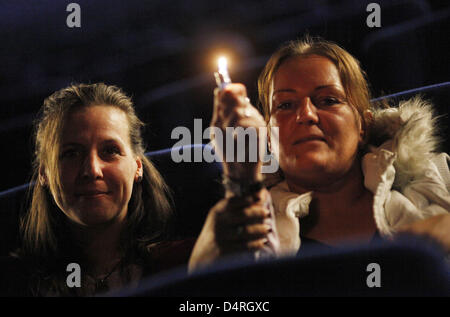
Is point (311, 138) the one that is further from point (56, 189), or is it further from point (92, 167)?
point (56, 189)

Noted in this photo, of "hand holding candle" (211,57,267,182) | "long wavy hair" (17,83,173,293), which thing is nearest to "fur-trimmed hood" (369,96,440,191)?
"hand holding candle" (211,57,267,182)

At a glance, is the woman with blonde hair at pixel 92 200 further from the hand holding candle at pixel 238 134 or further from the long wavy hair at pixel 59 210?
the hand holding candle at pixel 238 134

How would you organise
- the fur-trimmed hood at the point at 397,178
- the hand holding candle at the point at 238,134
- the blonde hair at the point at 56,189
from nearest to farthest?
1. the hand holding candle at the point at 238,134
2. the fur-trimmed hood at the point at 397,178
3. the blonde hair at the point at 56,189

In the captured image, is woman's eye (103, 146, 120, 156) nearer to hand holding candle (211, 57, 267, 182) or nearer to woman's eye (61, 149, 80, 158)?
woman's eye (61, 149, 80, 158)

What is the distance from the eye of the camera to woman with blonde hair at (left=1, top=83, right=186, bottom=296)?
4.50ft

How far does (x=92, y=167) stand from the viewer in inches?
53.2

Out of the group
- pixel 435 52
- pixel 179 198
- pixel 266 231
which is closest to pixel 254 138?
pixel 266 231

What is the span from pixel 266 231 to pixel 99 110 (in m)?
0.61

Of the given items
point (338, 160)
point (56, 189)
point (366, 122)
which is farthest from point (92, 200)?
point (366, 122)

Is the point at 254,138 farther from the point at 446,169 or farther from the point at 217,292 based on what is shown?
the point at 446,169

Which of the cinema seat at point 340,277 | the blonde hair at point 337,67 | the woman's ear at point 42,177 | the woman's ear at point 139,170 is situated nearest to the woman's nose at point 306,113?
the blonde hair at point 337,67

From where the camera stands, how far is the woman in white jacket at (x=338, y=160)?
4.34ft

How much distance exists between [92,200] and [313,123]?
2.18 ft

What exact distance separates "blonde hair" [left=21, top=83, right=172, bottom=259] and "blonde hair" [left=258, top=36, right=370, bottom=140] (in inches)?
15.6
